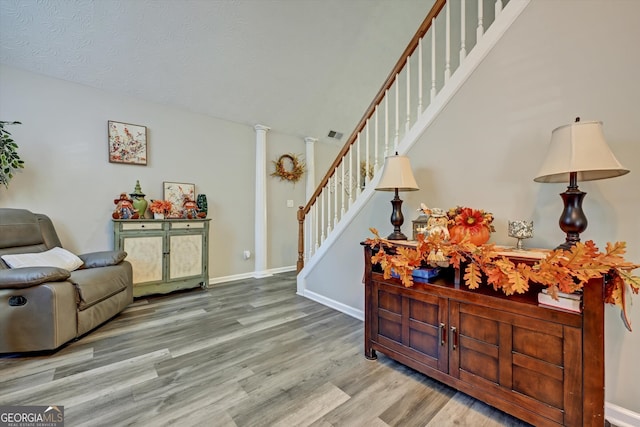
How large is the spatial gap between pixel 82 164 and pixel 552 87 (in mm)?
4277

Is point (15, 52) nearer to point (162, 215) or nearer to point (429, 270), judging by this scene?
point (162, 215)

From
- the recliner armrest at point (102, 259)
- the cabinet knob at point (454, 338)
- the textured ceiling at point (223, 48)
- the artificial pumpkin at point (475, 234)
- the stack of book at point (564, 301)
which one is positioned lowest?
the cabinet knob at point (454, 338)

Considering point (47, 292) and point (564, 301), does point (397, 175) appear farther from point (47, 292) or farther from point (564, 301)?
point (47, 292)

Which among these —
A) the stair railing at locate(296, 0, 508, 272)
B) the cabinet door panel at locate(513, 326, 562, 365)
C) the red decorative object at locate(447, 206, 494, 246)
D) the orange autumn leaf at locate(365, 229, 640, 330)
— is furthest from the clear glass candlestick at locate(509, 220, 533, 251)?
the stair railing at locate(296, 0, 508, 272)

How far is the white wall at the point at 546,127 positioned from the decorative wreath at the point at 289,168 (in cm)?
277

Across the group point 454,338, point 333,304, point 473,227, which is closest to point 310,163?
point 333,304

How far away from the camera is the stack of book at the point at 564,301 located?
1.13 meters

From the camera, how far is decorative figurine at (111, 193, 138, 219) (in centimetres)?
303

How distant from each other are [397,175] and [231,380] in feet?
5.70

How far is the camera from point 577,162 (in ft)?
3.79

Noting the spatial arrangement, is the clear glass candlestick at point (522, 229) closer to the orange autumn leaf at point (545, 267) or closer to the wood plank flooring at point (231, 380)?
the orange autumn leaf at point (545, 267)

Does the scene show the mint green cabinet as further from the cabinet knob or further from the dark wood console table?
the cabinet knob

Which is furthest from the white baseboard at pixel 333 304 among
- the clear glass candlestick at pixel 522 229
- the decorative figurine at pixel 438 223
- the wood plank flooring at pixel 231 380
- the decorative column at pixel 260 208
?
the clear glass candlestick at pixel 522 229

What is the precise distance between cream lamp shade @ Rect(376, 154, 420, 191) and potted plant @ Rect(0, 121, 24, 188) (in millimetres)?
3302
